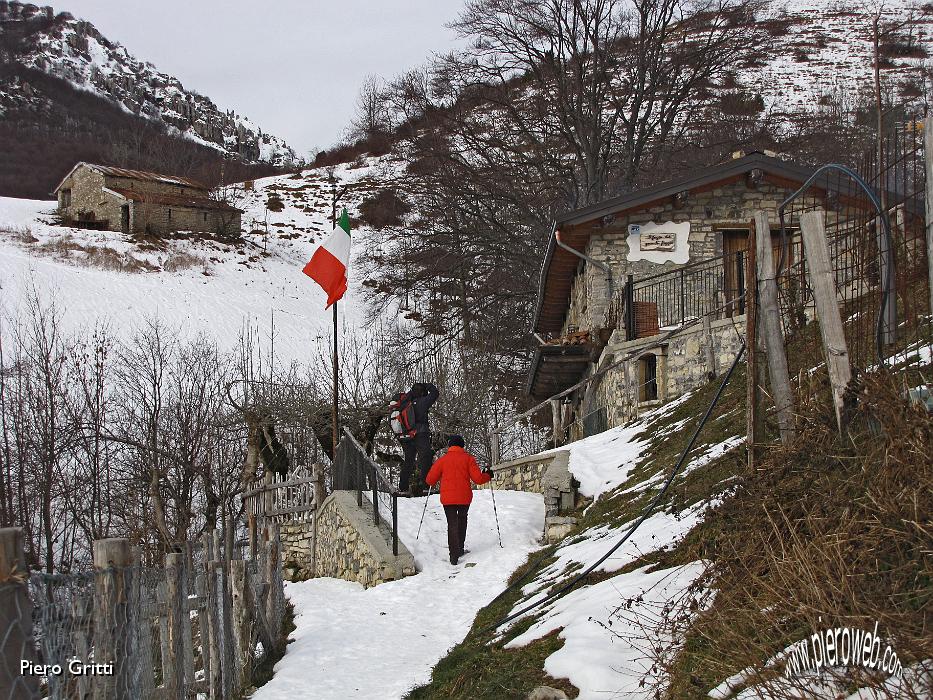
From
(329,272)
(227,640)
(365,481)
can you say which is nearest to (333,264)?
(329,272)

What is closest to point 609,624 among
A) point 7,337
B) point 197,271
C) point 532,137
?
point 532,137

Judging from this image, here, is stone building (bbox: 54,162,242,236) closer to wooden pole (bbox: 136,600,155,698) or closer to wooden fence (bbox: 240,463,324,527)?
wooden fence (bbox: 240,463,324,527)

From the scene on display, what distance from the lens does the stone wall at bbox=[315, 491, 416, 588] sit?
12.3 meters

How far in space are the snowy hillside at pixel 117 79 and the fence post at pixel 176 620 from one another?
325 ft

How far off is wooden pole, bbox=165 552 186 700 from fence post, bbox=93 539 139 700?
1.13 meters

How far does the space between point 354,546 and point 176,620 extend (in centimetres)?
632

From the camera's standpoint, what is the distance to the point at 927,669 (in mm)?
3305

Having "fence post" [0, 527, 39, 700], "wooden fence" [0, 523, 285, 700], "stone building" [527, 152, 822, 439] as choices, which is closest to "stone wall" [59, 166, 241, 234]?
"stone building" [527, 152, 822, 439]

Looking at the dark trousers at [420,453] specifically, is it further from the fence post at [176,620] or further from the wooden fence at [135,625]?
the fence post at [176,620]

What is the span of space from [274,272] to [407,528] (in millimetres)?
36564

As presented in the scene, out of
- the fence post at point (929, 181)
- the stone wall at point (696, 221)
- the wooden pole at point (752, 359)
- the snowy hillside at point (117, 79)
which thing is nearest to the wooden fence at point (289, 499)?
the stone wall at point (696, 221)

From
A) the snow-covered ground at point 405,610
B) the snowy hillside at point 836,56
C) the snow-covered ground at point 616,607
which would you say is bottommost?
the snow-covered ground at point 405,610

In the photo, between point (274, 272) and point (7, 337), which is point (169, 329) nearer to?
point (7, 337)

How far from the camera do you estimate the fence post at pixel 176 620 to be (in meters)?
7.07
